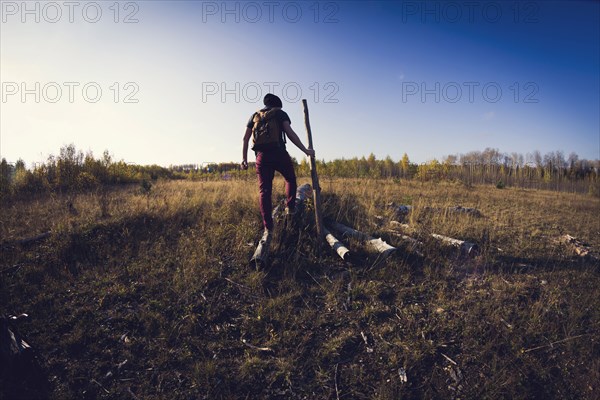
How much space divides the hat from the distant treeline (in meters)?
7.55

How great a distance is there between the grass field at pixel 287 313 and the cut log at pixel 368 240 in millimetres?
193

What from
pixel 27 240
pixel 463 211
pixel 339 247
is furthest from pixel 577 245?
pixel 27 240

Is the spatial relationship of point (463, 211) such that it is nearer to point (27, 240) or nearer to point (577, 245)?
point (577, 245)

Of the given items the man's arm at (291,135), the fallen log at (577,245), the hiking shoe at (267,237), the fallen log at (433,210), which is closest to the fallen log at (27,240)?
the hiking shoe at (267,237)

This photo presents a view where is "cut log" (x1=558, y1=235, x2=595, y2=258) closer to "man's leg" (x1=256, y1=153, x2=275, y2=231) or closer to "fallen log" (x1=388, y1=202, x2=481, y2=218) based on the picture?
"fallen log" (x1=388, y1=202, x2=481, y2=218)

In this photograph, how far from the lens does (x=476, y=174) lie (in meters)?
28.7

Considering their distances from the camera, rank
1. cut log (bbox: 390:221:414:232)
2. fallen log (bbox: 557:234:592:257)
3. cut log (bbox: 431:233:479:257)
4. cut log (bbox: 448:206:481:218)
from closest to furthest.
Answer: cut log (bbox: 431:233:479:257) < fallen log (bbox: 557:234:592:257) < cut log (bbox: 390:221:414:232) < cut log (bbox: 448:206:481:218)

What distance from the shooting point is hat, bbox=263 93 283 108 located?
16.8ft

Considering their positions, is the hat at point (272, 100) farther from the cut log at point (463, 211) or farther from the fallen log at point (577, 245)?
the fallen log at point (577, 245)

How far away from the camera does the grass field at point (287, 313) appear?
2764 millimetres

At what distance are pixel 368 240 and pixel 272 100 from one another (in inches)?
127

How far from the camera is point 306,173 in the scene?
2058cm

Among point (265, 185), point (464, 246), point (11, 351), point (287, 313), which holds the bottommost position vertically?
point (287, 313)

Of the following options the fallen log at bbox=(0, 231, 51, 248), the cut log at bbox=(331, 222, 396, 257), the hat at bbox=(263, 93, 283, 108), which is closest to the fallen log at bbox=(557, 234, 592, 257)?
the cut log at bbox=(331, 222, 396, 257)
